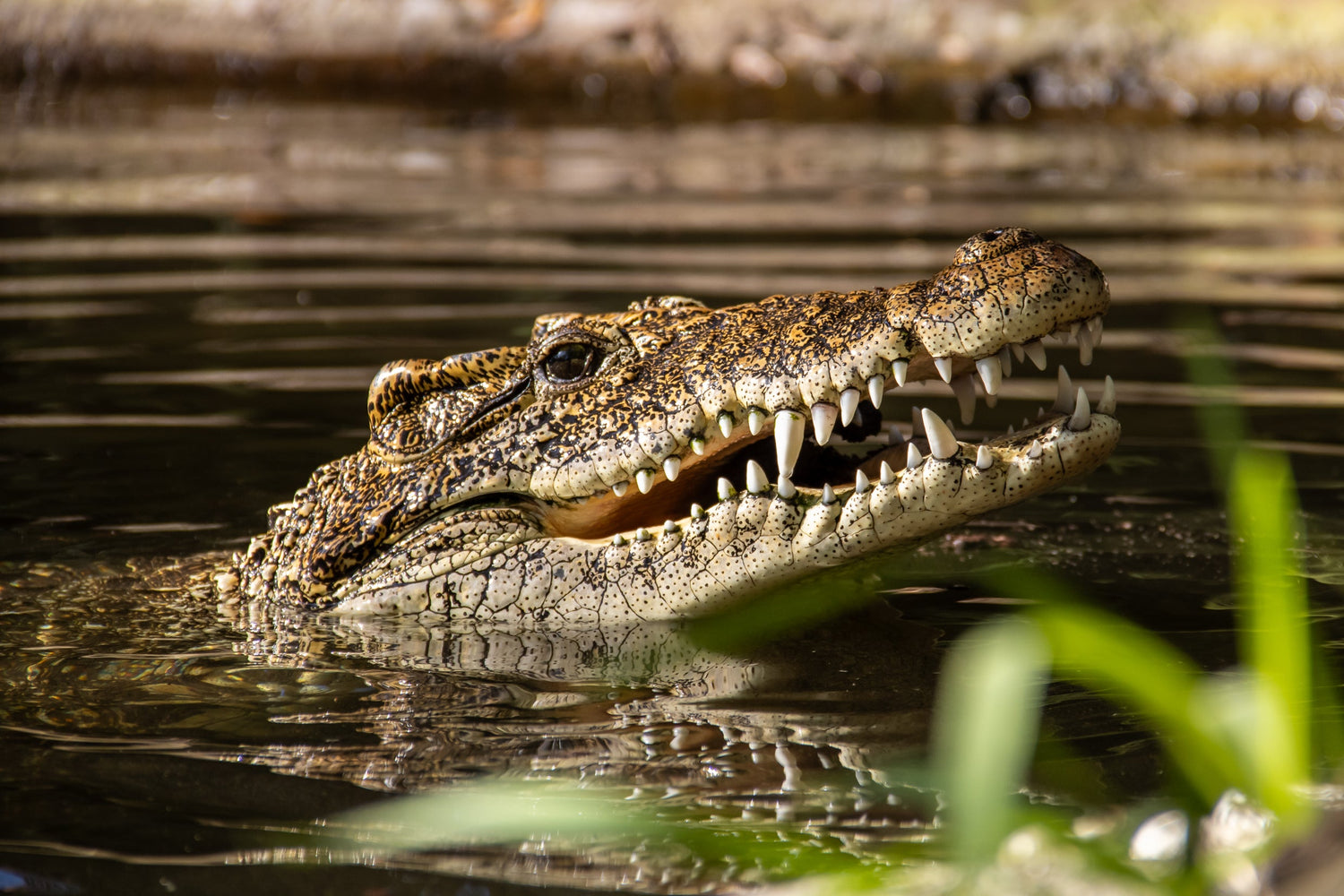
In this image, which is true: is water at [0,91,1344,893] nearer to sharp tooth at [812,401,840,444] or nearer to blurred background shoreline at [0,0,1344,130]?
sharp tooth at [812,401,840,444]

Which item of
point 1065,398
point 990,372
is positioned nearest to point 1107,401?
point 1065,398

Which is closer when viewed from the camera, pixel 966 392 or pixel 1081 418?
pixel 1081 418

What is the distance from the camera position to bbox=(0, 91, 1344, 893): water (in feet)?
10.9

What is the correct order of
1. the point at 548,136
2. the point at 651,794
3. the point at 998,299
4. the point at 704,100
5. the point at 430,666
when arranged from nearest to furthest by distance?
the point at 651,794, the point at 998,299, the point at 430,666, the point at 548,136, the point at 704,100

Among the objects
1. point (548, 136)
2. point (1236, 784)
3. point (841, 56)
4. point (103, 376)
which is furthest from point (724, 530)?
point (841, 56)

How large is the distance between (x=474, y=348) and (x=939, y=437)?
4.60m

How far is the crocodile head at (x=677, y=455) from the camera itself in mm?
3676

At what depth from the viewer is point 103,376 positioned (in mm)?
7773

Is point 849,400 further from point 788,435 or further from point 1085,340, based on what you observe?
point 1085,340

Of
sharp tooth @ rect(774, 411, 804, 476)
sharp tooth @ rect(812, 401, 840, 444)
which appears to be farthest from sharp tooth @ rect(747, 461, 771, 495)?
sharp tooth @ rect(812, 401, 840, 444)

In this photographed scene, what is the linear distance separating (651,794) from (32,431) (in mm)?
4442

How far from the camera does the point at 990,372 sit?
3.63 m

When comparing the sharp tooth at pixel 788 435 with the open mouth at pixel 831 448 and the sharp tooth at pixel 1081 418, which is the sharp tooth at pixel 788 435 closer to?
the open mouth at pixel 831 448

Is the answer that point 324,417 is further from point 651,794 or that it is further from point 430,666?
point 651,794
